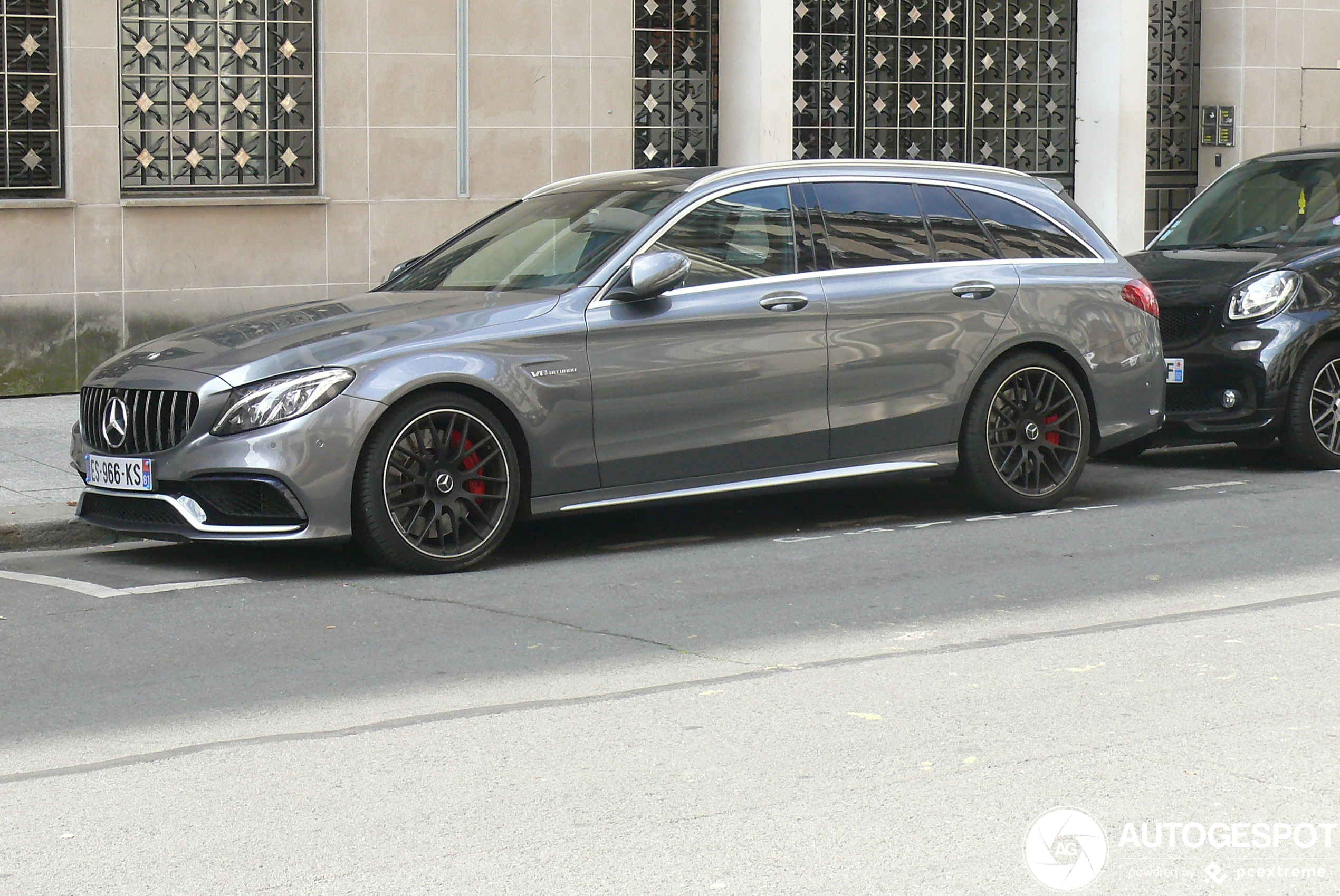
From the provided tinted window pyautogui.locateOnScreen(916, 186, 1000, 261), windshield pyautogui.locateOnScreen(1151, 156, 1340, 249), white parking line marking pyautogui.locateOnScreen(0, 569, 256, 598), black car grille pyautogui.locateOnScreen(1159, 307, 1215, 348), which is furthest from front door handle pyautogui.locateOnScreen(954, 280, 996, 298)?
white parking line marking pyautogui.locateOnScreen(0, 569, 256, 598)

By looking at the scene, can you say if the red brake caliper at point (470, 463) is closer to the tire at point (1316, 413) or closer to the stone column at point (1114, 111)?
the tire at point (1316, 413)

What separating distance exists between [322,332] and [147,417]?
78 centimetres

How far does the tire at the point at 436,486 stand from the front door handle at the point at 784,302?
1360 mm

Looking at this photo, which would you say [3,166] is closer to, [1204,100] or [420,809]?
[420,809]

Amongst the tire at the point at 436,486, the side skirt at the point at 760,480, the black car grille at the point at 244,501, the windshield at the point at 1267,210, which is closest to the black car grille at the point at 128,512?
the black car grille at the point at 244,501

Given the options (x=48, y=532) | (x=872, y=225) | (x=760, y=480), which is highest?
(x=872, y=225)

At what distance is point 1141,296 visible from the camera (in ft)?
30.7

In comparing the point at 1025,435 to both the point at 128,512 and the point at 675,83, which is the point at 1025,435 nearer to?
the point at 128,512

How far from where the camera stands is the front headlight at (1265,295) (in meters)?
10.5

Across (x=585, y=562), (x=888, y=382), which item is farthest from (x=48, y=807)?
(x=888, y=382)

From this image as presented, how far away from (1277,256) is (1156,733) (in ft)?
20.5

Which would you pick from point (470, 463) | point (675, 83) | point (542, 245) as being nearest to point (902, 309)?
point (542, 245)

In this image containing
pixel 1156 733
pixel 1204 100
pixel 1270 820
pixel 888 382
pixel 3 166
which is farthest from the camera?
pixel 1204 100

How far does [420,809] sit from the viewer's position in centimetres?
459
